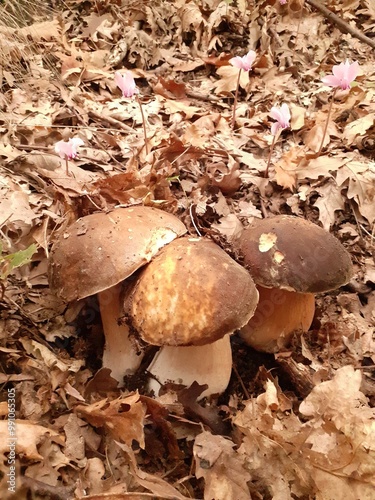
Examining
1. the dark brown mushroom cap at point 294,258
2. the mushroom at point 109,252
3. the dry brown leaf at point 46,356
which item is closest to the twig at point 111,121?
the mushroom at point 109,252

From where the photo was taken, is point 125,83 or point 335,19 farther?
point 335,19

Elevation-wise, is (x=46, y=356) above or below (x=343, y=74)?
below

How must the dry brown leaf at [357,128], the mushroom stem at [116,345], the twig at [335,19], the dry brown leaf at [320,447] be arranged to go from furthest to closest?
1. the twig at [335,19]
2. the dry brown leaf at [357,128]
3. the mushroom stem at [116,345]
4. the dry brown leaf at [320,447]

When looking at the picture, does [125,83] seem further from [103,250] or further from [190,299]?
[190,299]

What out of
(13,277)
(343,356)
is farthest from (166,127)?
(343,356)

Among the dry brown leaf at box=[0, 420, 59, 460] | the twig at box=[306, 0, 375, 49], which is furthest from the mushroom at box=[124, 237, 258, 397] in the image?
the twig at box=[306, 0, 375, 49]

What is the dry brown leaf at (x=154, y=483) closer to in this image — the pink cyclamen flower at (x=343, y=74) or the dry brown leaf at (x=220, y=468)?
the dry brown leaf at (x=220, y=468)

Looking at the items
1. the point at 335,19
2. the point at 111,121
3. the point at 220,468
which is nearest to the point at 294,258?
the point at 220,468
